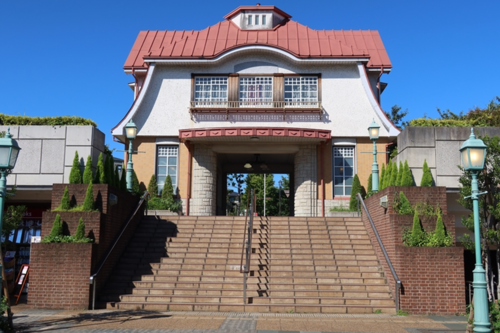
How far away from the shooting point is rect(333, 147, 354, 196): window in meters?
19.4

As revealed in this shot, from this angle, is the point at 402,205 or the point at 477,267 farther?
the point at 402,205

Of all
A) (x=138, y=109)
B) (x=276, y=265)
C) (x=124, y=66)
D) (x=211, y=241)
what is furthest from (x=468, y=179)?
(x=124, y=66)

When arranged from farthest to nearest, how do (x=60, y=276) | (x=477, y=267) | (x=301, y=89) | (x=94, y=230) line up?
(x=301, y=89) → (x=94, y=230) → (x=60, y=276) → (x=477, y=267)

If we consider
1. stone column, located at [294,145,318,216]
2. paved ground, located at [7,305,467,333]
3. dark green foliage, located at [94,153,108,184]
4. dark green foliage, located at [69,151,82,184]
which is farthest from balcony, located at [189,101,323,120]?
paved ground, located at [7,305,467,333]

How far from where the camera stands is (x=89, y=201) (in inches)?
490

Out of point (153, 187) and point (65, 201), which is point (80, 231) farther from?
point (153, 187)

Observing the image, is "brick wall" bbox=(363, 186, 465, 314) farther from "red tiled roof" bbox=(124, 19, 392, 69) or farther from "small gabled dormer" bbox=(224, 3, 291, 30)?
"small gabled dormer" bbox=(224, 3, 291, 30)

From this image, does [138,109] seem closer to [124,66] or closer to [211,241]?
[124,66]

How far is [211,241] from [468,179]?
279 inches

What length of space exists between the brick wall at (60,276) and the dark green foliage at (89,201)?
3.55 feet

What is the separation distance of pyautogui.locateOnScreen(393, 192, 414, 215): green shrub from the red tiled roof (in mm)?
8898

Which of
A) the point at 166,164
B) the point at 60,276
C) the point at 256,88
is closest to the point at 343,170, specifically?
the point at 256,88

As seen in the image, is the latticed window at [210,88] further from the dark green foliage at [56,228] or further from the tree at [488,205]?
the tree at [488,205]

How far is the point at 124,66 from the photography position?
21.0 m
